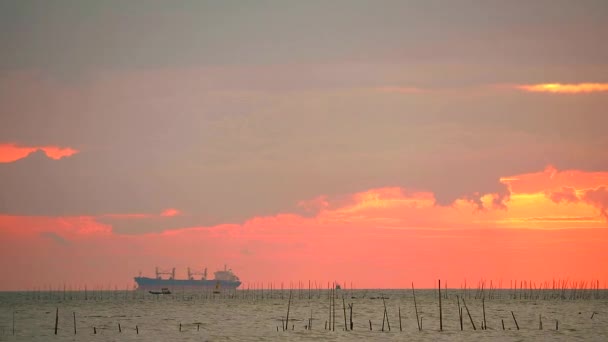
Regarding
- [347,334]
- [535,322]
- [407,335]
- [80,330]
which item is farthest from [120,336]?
[535,322]

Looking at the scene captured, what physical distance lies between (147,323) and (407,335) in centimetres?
3106

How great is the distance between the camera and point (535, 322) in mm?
80062

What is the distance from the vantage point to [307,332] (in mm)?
67125

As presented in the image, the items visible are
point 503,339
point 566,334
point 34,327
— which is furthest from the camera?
point 34,327

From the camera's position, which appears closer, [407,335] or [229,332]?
[407,335]

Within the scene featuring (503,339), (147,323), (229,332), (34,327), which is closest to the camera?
(503,339)

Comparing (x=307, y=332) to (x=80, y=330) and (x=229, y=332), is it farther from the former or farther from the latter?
(x=80, y=330)

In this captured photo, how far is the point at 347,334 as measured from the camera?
65.0 metres

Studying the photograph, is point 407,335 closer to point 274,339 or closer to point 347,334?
point 347,334

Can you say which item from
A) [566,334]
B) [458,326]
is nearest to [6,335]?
[458,326]

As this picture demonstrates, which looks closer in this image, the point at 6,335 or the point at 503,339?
the point at 503,339

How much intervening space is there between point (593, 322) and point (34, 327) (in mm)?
54890

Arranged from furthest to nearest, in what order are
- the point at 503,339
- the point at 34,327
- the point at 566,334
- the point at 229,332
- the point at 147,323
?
1. the point at 147,323
2. the point at 34,327
3. the point at 229,332
4. the point at 566,334
5. the point at 503,339

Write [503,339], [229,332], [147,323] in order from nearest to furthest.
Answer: [503,339] < [229,332] < [147,323]
